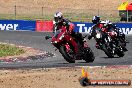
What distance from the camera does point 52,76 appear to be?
14734 mm

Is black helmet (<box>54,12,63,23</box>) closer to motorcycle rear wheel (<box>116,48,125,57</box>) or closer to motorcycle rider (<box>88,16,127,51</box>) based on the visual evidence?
motorcycle rider (<box>88,16,127,51</box>)

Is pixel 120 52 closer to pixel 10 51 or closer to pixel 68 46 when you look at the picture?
pixel 68 46

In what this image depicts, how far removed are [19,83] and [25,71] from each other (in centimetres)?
296

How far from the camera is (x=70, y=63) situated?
19016mm

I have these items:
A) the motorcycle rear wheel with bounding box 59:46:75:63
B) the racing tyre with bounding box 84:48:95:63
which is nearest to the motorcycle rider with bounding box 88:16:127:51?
the racing tyre with bounding box 84:48:95:63

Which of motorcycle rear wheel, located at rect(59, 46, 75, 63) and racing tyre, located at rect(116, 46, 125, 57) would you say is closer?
motorcycle rear wheel, located at rect(59, 46, 75, 63)

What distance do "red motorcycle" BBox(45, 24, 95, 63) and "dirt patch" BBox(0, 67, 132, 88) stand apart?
1.65m

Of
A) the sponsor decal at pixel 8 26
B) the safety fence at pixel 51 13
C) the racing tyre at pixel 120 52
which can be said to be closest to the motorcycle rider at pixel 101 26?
the racing tyre at pixel 120 52

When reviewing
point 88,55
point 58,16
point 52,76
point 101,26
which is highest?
point 58,16

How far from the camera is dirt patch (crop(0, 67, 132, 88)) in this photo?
43.5ft

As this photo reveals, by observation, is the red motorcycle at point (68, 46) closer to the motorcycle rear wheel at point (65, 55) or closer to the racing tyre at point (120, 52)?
the motorcycle rear wheel at point (65, 55)

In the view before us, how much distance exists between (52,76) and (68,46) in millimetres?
3936

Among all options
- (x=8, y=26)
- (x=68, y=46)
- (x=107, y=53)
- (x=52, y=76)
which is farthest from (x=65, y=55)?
(x=8, y=26)

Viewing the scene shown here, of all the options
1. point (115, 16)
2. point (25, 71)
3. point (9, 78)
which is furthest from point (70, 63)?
point (115, 16)
